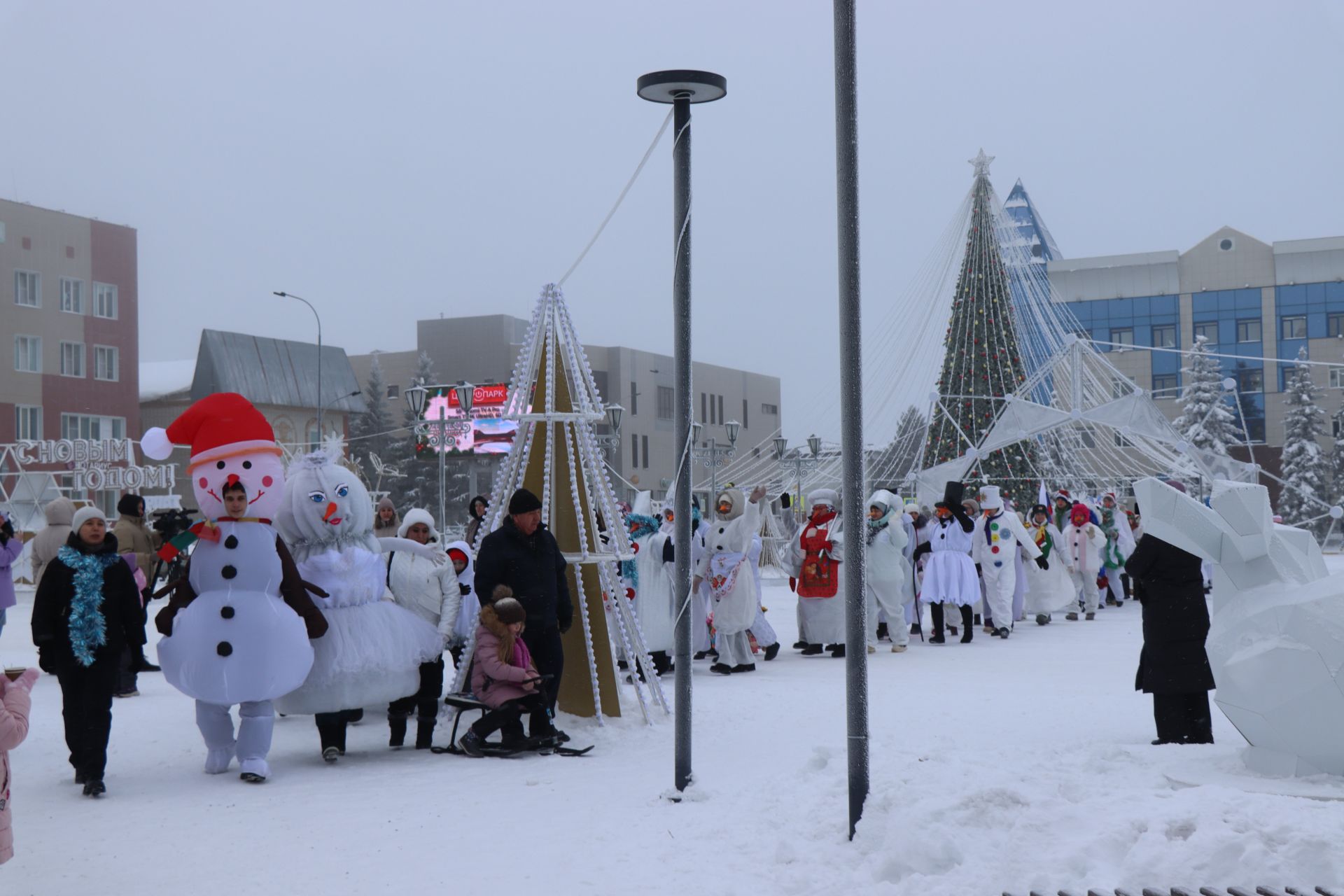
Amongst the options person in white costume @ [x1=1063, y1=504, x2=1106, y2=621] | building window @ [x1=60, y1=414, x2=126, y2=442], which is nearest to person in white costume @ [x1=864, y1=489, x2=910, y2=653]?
person in white costume @ [x1=1063, y1=504, x2=1106, y2=621]

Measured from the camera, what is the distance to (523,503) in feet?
27.8

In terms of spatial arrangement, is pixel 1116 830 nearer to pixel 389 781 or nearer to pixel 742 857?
pixel 742 857

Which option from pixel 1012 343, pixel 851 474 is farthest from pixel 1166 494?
pixel 1012 343

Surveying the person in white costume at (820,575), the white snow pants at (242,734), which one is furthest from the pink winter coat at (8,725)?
the person in white costume at (820,575)

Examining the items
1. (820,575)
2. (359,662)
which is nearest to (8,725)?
(359,662)

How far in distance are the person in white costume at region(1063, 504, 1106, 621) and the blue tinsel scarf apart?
45.3ft

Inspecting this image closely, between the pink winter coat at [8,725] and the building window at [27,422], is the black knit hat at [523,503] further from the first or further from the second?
the building window at [27,422]

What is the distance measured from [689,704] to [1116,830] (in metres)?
2.48

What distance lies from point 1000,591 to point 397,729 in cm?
908

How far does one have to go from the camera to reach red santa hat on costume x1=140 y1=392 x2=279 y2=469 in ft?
25.8

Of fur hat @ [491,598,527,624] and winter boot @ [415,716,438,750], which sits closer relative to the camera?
fur hat @ [491,598,527,624]

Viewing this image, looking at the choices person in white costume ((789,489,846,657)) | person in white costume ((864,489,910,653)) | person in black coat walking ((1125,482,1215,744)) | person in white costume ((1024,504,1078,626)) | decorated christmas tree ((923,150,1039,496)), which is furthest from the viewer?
decorated christmas tree ((923,150,1039,496))

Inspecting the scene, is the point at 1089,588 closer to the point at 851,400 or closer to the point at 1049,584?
the point at 1049,584

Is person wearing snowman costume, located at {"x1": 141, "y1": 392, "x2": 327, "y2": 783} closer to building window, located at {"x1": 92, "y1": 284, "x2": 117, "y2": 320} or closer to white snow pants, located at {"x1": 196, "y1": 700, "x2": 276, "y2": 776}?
white snow pants, located at {"x1": 196, "y1": 700, "x2": 276, "y2": 776}
